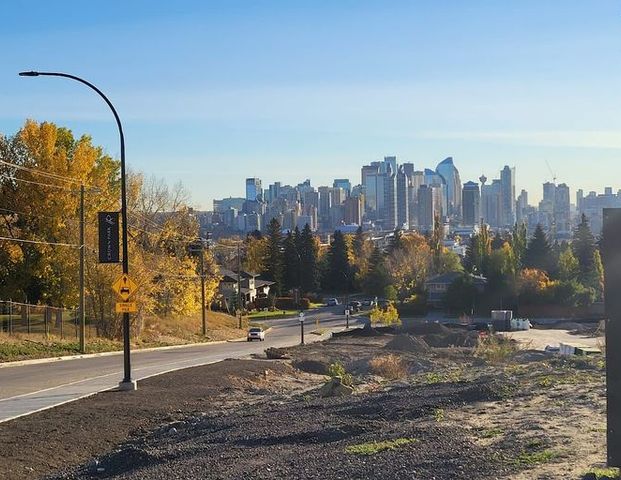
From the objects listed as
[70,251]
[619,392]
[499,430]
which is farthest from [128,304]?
[70,251]

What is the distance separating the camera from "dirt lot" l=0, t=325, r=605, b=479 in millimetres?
9438

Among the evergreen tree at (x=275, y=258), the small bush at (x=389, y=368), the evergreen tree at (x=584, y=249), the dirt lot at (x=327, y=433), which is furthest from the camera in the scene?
the evergreen tree at (x=275, y=258)

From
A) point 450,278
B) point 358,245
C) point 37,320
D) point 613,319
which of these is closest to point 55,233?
point 37,320

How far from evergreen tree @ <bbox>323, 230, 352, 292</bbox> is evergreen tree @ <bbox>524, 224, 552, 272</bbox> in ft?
90.1

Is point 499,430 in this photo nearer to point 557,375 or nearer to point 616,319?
point 616,319

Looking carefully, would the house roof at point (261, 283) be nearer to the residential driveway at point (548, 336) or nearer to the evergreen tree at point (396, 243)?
the evergreen tree at point (396, 243)

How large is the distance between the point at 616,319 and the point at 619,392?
591 mm

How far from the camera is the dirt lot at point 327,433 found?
9.44 m

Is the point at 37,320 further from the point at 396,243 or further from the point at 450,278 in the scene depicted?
the point at 396,243

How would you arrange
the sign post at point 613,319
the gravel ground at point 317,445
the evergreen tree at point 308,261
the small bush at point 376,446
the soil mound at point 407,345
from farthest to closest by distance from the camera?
the evergreen tree at point 308,261 → the soil mound at point 407,345 → the small bush at point 376,446 → the gravel ground at point 317,445 → the sign post at point 613,319

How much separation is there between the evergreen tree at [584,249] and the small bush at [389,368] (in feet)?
243

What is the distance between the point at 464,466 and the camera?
896cm

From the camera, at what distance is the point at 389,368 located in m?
27.8

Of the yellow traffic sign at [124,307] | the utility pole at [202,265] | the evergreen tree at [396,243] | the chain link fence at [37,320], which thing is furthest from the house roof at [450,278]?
the yellow traffic sign at [124,307]
